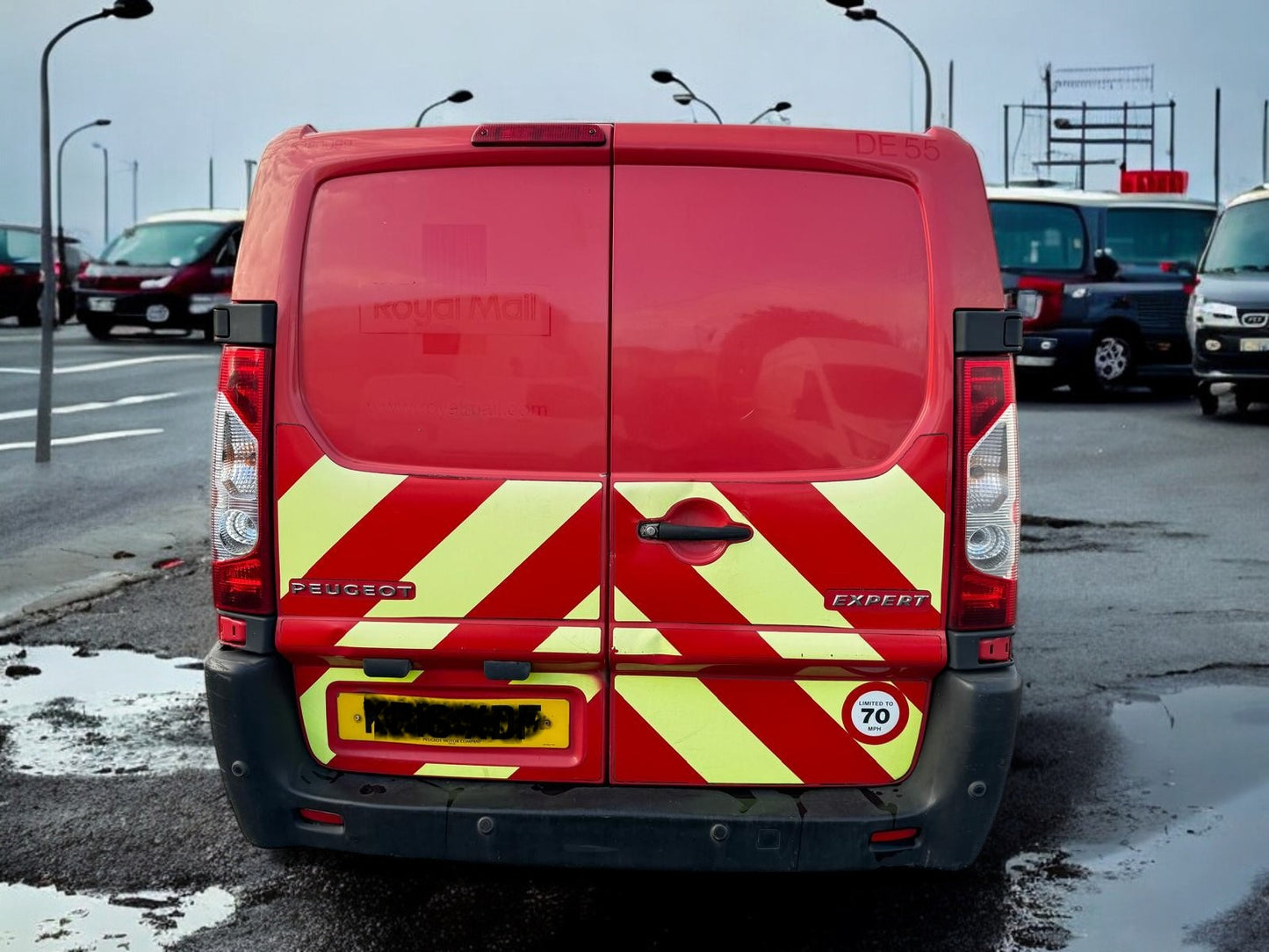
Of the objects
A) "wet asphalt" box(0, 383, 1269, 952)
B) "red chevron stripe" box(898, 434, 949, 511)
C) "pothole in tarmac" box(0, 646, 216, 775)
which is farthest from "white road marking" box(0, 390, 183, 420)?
"red chevron stripe" box(898, 434, 949, 511)

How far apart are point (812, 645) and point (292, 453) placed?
116 cm

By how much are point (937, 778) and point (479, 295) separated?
1393mm

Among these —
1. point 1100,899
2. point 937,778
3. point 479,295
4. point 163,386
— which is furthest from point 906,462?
point 163,386

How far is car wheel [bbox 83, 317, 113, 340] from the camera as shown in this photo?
2705 centimetres

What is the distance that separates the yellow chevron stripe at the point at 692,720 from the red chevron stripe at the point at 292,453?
0.79 metres

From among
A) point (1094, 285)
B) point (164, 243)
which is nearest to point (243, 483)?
point (1094, 285)

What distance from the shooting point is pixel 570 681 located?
3.59 metres

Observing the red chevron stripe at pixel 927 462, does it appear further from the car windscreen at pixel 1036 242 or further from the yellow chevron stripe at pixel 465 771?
the car windscreen at pixel 1036 242

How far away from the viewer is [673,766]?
11.8ft

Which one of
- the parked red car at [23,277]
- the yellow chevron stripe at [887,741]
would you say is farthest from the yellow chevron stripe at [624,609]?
the parked red car at [23,277]

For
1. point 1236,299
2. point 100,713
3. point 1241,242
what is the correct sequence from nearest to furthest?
point 100,713 < point 1236,299 < point 1241,242

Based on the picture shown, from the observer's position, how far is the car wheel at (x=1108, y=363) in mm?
18891

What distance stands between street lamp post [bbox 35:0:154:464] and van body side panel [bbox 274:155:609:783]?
31.0 ft

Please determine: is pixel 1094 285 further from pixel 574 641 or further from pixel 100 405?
pixel 574 641
